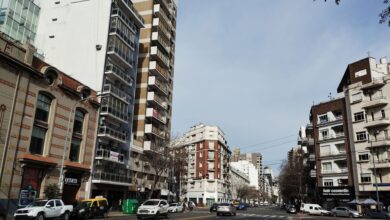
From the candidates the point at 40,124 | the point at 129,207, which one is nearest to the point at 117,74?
the point at 40,124

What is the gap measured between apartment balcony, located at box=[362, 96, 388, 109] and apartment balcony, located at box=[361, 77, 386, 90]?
1.98m

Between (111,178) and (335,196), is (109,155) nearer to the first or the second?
(111,178)

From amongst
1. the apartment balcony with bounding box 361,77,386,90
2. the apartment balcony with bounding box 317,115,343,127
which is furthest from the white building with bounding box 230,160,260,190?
the apartment balcony with bounding box 361,77,386,90

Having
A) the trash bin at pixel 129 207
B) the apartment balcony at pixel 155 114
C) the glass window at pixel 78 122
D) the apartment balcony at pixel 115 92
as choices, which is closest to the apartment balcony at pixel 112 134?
the glass window at pixel 78 122

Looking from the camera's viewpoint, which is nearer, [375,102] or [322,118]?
[375,102]

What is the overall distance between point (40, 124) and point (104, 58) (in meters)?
16.0

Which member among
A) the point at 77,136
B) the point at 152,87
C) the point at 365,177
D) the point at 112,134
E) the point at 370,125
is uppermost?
the point at 152,87

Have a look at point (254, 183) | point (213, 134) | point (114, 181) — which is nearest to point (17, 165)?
point (114, 181)

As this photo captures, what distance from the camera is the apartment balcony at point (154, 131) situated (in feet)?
187

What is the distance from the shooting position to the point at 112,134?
147ft

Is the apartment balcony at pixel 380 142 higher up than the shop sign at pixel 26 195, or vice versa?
the apartment balcony at pixel 380 142

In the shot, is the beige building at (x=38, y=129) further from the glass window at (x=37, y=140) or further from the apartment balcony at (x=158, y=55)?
the apartment balcony at (x=158, y=55)

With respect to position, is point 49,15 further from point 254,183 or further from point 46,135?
point 254,183

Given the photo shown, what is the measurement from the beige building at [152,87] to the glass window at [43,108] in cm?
2018
